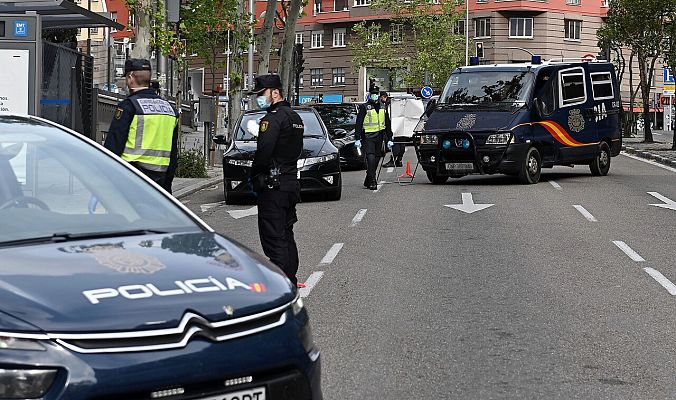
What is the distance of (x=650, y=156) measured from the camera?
40.0 meters

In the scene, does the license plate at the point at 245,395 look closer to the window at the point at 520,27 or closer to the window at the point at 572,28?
the window at the point at 520,27

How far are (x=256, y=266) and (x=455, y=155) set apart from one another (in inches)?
803

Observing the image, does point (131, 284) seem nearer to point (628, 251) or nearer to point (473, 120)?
point (628, 251)

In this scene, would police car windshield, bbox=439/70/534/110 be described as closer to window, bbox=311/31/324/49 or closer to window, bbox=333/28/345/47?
window, bbox=333/28/345/47

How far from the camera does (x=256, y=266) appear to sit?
5172 mm

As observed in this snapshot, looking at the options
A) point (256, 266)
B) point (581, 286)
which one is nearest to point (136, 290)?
point (256, 266)

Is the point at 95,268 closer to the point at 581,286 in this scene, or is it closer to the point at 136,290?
the point at 136,290

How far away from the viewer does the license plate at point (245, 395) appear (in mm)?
4512

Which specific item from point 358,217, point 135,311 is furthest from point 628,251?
point 135,311

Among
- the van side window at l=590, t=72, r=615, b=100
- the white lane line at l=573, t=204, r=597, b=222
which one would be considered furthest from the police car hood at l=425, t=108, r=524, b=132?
the white lane line at l=573, t=204, r=597, b=222

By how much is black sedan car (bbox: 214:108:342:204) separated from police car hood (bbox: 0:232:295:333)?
15.3 metres

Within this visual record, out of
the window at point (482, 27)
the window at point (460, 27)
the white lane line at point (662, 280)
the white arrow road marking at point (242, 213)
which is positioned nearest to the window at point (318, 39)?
the window at point (460, 27)

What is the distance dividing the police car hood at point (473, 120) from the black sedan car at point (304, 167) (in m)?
4.28

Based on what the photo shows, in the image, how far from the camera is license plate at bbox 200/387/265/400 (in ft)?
14.8
